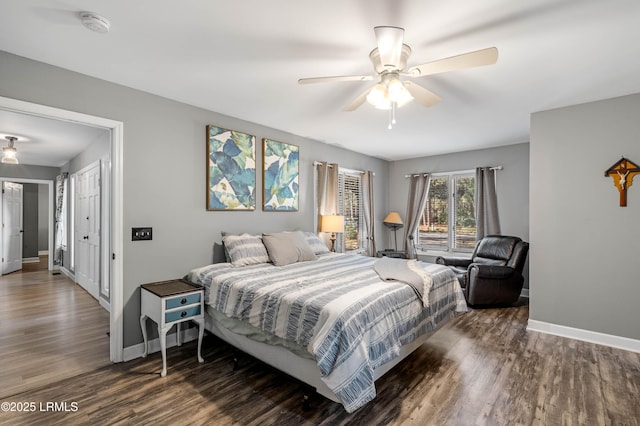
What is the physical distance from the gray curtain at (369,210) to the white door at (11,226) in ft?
25.4

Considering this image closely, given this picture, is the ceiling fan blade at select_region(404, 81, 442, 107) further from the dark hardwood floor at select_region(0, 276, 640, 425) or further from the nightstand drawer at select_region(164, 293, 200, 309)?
the nightstand drawer at select_region(164, 293, 200, 309)

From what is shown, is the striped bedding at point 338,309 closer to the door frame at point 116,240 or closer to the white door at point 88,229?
the door frame at point 116,240

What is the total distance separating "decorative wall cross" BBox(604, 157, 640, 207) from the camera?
9.86 ft

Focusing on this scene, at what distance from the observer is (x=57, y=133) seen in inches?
170

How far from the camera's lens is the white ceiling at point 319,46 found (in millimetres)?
1770

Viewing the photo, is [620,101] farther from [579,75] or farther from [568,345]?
[568,345]

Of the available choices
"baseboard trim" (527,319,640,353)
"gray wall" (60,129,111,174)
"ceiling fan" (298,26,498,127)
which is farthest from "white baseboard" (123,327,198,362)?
"baseboard trim" (527,319,640,353)

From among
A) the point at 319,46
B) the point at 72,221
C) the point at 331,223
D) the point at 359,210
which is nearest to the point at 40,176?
the point at 72,221

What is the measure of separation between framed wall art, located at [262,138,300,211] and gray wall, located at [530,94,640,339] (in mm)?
3071

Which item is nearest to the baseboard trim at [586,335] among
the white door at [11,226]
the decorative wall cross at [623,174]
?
the decorative wall cross at [623,174]

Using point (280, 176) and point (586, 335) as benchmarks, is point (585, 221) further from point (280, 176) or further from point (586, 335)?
point (280, 176)

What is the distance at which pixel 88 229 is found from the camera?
5.04m

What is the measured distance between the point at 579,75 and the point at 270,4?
2.73 metres

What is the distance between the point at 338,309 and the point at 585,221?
3.15 meters
